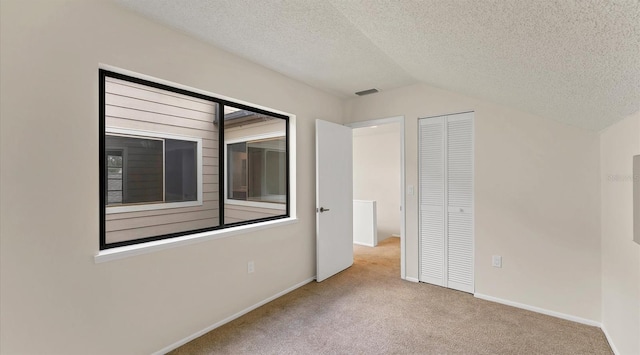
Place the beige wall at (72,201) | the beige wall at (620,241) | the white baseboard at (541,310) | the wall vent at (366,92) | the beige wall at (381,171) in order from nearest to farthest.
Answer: the beige wall at (72,201) → the beige wall at (620,241) → the white baseboard at (541,310) → the wall vent at (366,92) → the beige wall at (381,171)

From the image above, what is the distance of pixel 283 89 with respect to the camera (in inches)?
126

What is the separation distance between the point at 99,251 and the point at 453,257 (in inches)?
133

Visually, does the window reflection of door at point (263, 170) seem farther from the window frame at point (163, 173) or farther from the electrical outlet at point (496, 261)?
the electrical outlet at point (496, 261)

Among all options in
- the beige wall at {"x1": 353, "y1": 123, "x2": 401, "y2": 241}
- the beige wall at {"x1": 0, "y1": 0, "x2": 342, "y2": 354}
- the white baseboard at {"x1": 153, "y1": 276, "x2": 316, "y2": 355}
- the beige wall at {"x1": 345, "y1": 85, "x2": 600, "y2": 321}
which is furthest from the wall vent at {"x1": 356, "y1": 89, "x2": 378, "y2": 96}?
the white baseboard at {"x1": 153, "y1": 276, "x2": 316, "y2": 355}

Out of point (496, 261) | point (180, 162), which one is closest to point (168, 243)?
point (180, 162)

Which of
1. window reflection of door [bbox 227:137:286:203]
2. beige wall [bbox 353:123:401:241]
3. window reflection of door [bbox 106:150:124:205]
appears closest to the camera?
window reflection of door [bbox 106:150:124:205]

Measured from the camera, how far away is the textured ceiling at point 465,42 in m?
1.13

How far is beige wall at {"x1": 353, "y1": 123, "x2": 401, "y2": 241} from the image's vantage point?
6207 mm

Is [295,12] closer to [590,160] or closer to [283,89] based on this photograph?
[283,89]

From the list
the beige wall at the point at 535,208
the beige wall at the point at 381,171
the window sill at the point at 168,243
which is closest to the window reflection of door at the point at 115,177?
the window sill at the point at 168,243

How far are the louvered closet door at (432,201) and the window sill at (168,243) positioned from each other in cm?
190

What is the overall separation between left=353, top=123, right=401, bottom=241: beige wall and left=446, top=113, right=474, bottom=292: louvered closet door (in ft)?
8.76

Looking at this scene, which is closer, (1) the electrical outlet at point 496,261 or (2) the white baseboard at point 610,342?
(2) the white baseboard at point 610,342

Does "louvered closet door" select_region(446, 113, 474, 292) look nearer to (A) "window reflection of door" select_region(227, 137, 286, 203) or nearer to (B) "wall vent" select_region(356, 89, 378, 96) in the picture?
(B) "wall vent" select_region(356, 89, 378, 96)
